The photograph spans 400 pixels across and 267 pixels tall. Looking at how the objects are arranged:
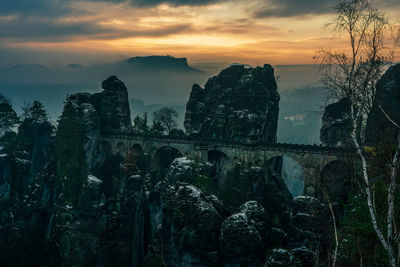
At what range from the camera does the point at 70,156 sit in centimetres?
5756

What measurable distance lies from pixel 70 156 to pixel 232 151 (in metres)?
29.3

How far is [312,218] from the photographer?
85.1 feet

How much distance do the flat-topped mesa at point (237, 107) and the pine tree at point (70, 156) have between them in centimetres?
2249

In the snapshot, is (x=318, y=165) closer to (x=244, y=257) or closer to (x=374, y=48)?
(x=244, y=257)

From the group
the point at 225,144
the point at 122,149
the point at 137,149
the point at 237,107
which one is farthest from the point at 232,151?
the point at 122,149

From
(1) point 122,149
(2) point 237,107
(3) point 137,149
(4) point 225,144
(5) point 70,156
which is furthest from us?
(1) point 122,149

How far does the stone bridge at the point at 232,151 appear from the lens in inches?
1873

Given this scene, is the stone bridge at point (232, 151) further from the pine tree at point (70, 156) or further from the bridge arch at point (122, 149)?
the pine tree at point (70, 156)

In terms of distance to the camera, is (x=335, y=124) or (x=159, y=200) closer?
(x=159, y=200)

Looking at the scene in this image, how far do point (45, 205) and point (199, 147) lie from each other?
27.8 m

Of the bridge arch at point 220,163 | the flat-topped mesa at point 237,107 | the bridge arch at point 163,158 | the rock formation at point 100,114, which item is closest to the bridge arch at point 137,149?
the bridge arch at point 163,158

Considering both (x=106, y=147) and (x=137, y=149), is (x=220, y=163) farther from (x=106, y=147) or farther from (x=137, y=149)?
(x=106, y=147)

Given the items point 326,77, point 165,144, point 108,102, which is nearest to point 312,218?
A: point 326,77

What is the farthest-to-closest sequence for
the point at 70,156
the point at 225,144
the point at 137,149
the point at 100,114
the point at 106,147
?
the point at 100,114 < the point at 106,147 < the point at 137,149 < the point at 70,156 < the point at 225,144
